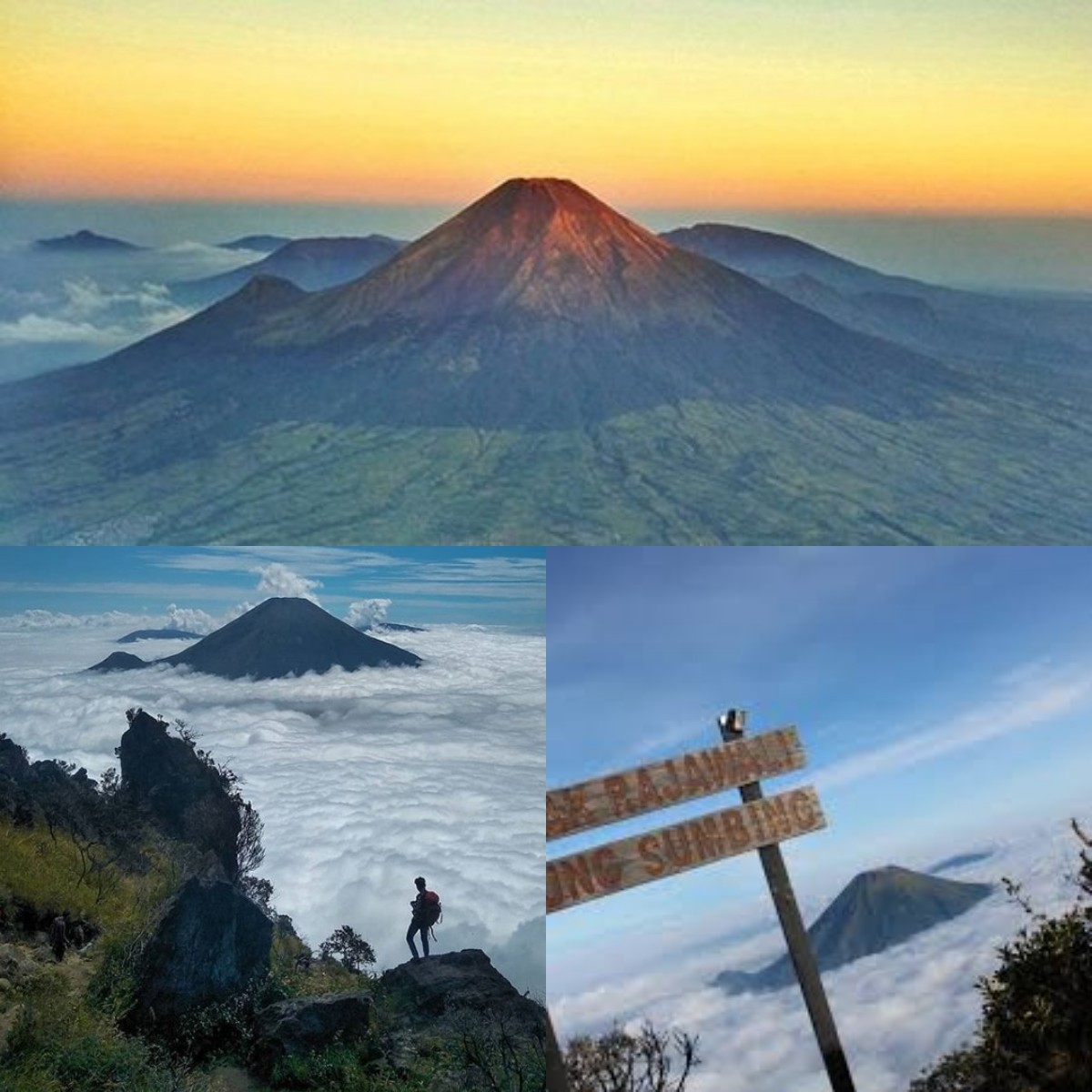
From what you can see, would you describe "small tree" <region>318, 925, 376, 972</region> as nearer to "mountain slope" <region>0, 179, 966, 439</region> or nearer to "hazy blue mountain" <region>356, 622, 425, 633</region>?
"hazy blue mountain" <region>356, 622, 425, 633</region>

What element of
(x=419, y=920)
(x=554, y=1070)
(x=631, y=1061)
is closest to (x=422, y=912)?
(x=419, y=920)

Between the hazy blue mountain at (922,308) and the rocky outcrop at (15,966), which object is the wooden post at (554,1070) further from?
the hazy blue mountain at (922,308)

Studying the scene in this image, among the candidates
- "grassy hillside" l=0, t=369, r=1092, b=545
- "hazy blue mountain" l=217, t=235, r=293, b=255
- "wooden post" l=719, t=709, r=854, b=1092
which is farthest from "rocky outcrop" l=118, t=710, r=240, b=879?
"hazy blue mountain" l=217, t=235, r=293, b=255

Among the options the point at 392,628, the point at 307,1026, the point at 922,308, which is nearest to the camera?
the point at 307,1026

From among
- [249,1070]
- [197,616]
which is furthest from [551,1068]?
[197,616]

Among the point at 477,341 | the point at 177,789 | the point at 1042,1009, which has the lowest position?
the point at 1042,1009

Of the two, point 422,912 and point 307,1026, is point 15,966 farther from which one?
point 422,912
